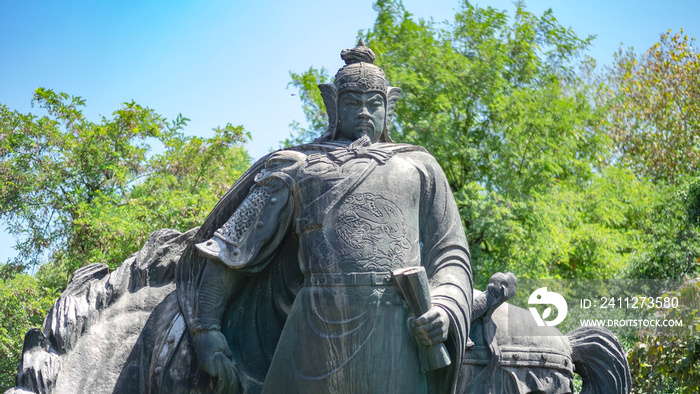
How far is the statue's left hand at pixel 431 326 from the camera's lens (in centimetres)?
430

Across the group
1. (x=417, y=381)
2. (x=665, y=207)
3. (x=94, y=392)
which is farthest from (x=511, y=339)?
(x=665, y=207)

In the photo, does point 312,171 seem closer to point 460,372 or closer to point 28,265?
point 460,372

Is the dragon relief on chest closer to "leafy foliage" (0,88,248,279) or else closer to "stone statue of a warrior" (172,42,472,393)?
"stone statue of a warrior" (172,42,472,393)

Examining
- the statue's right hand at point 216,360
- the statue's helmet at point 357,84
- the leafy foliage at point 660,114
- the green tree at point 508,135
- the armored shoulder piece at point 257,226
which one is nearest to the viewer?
the statue's right hand at point 216,360

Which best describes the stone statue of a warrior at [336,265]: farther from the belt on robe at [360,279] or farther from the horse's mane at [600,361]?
the horse's mane at [600,361]

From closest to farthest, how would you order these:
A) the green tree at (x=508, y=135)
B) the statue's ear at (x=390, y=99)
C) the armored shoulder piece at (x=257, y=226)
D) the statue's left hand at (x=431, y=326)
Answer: the statue's left hand at (x=431, y=326) < the armored shoulder piece at (x=257, y=226) < the statue's ear at (x=390, y=99) < the green tree at (x=508, y=135)

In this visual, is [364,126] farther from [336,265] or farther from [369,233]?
[336,265]

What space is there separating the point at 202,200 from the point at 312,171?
10346 millimetres

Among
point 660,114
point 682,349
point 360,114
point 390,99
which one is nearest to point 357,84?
point 360,114

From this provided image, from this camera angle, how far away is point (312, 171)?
481 centimetres

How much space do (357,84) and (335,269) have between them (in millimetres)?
1260

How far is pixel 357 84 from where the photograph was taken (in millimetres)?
5008

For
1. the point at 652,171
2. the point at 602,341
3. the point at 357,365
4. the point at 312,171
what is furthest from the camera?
the point at 652,171

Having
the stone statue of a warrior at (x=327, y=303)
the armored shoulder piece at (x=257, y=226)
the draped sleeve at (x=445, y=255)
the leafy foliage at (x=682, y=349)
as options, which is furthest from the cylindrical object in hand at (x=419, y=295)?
the leafy foliage at (x=682, y=349)
